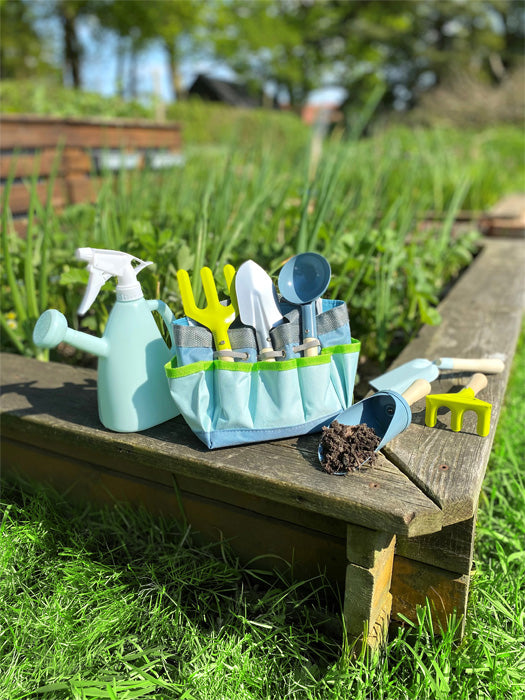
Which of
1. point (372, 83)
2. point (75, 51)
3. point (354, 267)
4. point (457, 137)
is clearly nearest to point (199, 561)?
point (354, 267)

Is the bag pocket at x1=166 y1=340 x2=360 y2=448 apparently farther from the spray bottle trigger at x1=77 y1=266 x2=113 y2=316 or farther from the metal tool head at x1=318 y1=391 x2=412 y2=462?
the spray bottle trigger at x1=77 y1=266 x2=113 y2=316

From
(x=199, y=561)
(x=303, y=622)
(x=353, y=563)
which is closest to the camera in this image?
(x=353, y=563)

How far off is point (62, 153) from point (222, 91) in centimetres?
3122

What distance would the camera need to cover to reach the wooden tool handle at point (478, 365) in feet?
4.03

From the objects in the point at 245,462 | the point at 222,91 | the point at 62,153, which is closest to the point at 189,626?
the point at 245,462

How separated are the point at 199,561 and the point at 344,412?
0.51 meters

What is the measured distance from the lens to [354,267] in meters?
1.64

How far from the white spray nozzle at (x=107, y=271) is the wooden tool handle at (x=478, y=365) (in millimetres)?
732

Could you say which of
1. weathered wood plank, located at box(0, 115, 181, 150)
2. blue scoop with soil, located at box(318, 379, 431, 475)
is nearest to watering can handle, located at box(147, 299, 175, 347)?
blue scoop with soil, located at box(318, 379, 431, 475)

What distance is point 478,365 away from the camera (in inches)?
48.8

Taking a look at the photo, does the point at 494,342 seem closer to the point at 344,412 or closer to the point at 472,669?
the point at 344,412

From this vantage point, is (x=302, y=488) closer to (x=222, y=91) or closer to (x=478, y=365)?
(x=478, y=365)

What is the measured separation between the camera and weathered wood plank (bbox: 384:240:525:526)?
0.89m

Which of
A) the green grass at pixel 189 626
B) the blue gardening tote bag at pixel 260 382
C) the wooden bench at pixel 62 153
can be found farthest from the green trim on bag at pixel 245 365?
the wooden bench at pixel 62 153
